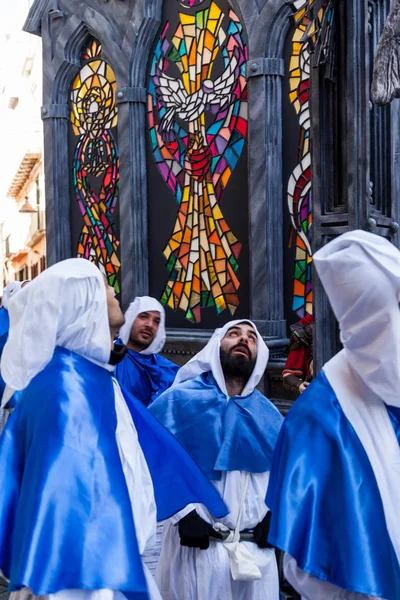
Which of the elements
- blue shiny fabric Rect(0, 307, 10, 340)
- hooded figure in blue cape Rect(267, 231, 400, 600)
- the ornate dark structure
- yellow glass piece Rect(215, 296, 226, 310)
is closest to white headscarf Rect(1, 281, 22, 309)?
blue shiny fabric Rect(0, 307, 10, 340)

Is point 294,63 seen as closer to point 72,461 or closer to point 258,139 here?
point 258,139

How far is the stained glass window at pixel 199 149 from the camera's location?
29.5 ft

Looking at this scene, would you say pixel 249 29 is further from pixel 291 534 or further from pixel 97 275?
pixel 291 534

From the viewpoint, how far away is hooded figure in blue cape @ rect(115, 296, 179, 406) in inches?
251

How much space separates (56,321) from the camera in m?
3.10

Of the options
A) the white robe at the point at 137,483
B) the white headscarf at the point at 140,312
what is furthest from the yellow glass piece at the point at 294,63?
the white robe at the point at 137,483

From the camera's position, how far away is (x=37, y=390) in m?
3.07

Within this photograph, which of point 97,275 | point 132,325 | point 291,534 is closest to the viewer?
point 291,534

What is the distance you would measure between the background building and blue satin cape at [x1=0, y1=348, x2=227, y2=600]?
67.5 ft

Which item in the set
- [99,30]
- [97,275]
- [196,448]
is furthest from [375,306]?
[99,30]

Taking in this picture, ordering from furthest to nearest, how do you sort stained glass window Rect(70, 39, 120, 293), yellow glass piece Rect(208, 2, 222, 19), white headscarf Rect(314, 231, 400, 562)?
stained glass window Rect(70, 39, 120, 293), yellow glass piece Rect(208, 2, 222, 19), white headscarf Rect(314, 231, 400, 562)

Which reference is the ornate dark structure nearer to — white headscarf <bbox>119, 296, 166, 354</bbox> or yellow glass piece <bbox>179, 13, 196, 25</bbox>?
yellow glass piece <bbox>179, 13, 196, 25</bbox>

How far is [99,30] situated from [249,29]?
100 inches

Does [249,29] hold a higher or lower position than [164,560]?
higher
